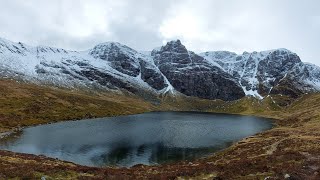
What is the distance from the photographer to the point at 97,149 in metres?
96.4

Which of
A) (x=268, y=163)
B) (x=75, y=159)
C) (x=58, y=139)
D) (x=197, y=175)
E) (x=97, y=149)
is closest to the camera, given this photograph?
(x=197, y=175)

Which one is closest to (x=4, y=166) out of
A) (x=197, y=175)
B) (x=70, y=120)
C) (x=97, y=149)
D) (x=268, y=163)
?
(x=197, y=175)

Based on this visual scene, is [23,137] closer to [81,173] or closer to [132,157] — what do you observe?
[132,157]

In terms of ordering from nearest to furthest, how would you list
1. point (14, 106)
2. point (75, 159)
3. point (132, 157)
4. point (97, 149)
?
1. point (75, 159)
2. point (132, 157)
3. point (97, 149)
4. point (14, 106)

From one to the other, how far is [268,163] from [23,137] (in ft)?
299

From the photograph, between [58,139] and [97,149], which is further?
[58,139]

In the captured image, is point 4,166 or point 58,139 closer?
point 4,166

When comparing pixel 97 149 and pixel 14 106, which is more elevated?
pixel 14 106

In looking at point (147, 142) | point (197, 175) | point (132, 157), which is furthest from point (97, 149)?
point (197, 175)

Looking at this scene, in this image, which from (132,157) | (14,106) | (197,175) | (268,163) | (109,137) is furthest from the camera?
(14,106)

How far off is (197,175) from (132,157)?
4893 centimetres

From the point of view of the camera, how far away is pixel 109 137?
122 meters

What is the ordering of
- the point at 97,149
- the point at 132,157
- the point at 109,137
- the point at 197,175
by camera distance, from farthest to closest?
1. the point at 109,137
2. the point at 97,149
3. the point at 132,157
4. the point at 197,175

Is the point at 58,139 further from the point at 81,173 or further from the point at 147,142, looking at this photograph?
the point at 81,173
